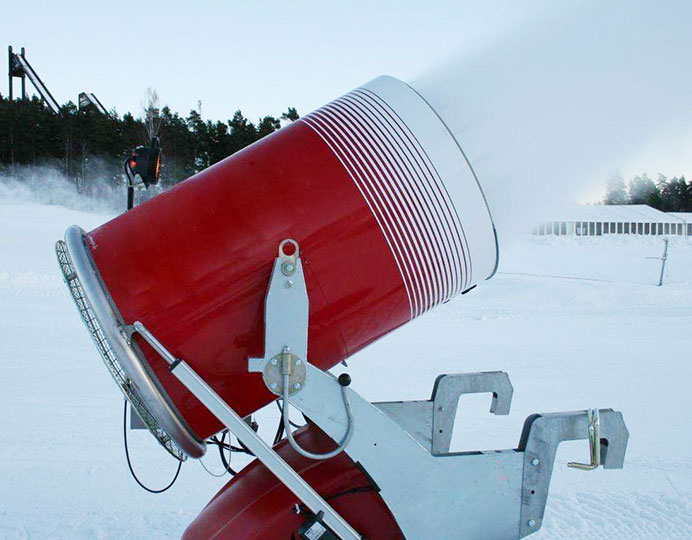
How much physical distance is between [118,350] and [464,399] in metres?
4.06

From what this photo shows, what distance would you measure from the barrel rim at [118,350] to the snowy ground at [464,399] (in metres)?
0.94

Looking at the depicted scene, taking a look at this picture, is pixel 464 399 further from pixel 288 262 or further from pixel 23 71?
pixel 23 71

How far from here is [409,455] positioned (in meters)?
1.93

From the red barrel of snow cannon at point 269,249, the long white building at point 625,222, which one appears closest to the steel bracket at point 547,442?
the red barrel of snow cannon at point 269,249

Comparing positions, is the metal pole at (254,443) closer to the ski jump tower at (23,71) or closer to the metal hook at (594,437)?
the metal hook at (594,437)

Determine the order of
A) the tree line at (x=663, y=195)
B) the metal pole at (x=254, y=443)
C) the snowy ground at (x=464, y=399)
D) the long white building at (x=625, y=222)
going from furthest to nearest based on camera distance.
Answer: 1. the tree line at (x=663, y=195)
2. the long white building at (x=625, y=222)
3. the snowy ground at (x=464, y=399)
4. the metal pole at (x=254, y=443)

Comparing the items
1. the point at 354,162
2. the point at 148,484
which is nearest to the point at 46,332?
the point at 148,484

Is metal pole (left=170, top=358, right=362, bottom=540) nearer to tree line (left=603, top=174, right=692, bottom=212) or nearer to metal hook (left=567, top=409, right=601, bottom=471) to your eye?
metal hook (left=567, top=409, right=601, bottom=471)

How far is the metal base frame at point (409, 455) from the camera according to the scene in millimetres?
1840

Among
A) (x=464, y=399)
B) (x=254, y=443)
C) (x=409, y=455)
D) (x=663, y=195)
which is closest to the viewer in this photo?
(x=254, y=443)

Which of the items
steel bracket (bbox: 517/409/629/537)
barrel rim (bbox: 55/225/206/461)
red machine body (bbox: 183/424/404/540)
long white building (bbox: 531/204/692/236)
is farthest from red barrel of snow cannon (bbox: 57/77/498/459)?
long white building (bbox: 531/204/692/236)

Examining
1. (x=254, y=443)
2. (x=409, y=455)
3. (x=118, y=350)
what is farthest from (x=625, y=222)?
(x=118, y=350)

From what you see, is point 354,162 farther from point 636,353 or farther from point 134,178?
point 636,353

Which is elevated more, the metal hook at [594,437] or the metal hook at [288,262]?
the metal hook at [288,262]
